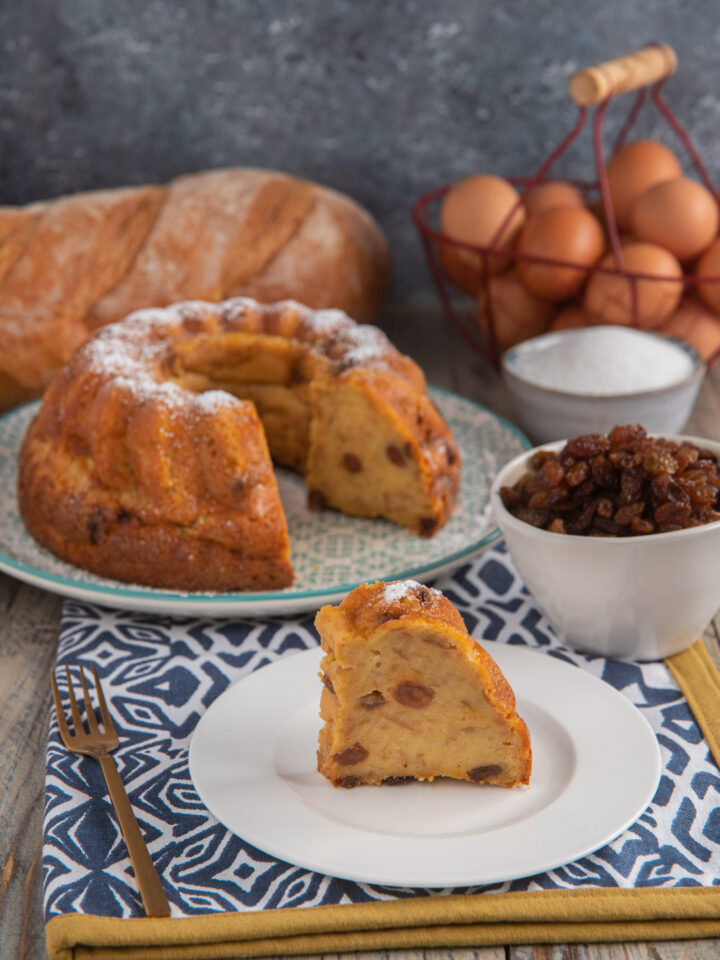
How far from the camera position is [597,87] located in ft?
7.56

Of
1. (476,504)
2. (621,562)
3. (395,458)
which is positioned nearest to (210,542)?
(395,458)

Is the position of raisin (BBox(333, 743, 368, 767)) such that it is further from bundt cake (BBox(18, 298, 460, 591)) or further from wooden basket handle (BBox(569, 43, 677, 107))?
wooden basket handle (BBox(569, 43, 677, 107))

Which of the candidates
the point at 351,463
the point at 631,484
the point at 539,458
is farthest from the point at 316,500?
the point at 631,484

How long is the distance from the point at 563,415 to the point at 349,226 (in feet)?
3.04

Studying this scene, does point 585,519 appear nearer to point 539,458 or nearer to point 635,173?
point 539,458

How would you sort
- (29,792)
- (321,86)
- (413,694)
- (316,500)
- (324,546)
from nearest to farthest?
(413,694), (29,792), (324,546), (316,500), (321,86)

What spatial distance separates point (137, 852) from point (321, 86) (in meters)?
2.48

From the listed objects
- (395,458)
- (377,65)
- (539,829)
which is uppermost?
(377,65)

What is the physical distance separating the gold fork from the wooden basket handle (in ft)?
5.31

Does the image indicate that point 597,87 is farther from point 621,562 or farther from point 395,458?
point 621,562

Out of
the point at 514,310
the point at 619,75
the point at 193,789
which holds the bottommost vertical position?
the point at 514,310

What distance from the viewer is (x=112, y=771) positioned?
4.60 ft

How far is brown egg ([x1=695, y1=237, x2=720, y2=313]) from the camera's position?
2490mm

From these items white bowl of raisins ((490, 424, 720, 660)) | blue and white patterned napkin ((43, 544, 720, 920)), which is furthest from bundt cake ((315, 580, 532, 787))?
white bowl of raisins ((490, 424, 720, 660))
